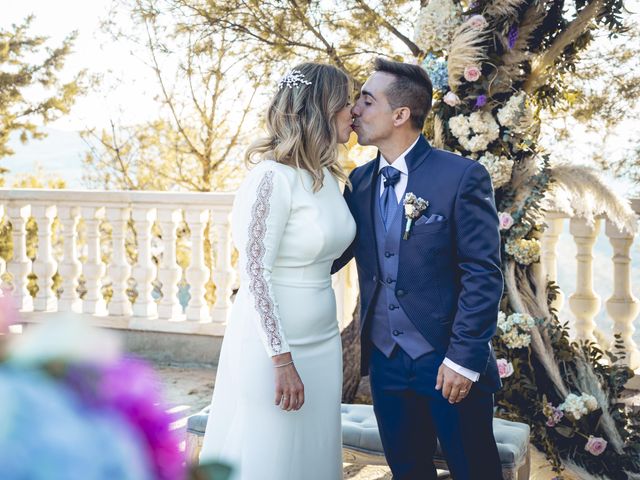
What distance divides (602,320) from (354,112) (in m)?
3.49

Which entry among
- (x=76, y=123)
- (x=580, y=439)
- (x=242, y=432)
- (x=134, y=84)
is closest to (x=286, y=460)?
(x=242, y=432)

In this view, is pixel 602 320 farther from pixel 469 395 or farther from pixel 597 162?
pixel 469 395

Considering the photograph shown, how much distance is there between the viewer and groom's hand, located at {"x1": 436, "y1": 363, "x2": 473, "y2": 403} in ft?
8.19

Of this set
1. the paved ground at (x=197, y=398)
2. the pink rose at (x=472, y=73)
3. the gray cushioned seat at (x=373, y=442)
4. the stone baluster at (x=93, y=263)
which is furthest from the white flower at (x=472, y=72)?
the stone baluster at (x=93, y=263)

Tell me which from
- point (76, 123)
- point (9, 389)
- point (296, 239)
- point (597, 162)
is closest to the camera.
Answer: point (9, 389)

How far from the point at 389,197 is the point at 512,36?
162cm

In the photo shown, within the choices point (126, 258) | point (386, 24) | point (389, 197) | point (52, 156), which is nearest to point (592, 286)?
point (386, 24)

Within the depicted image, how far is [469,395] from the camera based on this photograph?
2.62 metres

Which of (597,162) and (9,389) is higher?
(597,162)

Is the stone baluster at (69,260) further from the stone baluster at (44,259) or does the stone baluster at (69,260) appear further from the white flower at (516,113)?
the white flower at (516,113)

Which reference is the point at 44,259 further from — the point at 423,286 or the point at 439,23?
the point at 423,286

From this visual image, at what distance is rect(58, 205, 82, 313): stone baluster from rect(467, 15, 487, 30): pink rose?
408 cm

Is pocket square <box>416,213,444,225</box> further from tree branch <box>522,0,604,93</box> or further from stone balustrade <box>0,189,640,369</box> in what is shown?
stone balustrade <box>0,189,640,369</box>

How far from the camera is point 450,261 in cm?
260
